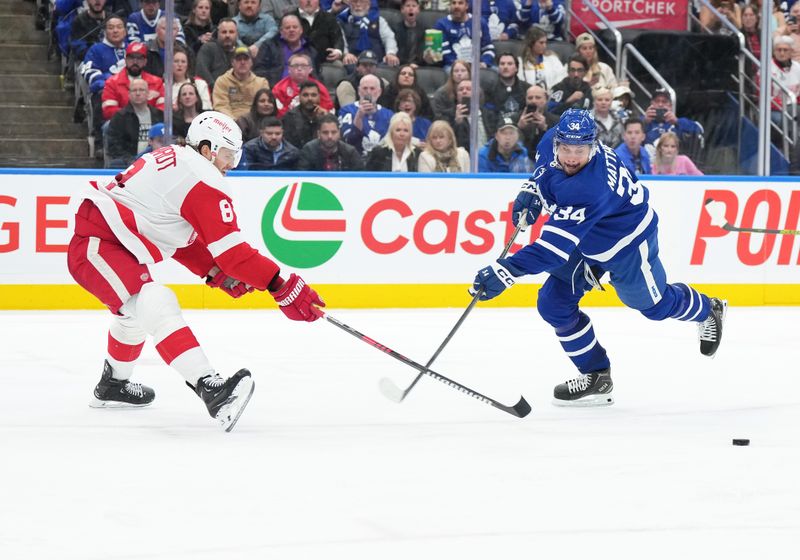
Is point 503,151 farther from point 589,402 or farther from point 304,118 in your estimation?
point 589,402

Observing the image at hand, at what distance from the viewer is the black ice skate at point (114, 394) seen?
434 cm

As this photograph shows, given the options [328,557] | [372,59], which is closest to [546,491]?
[328,557]

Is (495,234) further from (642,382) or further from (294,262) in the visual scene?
(642,382)

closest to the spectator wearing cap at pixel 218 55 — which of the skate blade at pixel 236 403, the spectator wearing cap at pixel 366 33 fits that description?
the spectator wearing cap at pixel 366 33

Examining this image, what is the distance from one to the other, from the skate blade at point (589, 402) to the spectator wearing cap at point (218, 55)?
12.0 ft

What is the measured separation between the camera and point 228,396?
3.82 meters

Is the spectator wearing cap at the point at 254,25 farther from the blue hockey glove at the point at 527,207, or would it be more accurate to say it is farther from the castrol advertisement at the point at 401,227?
the blue hockey glove at the point at 527,207

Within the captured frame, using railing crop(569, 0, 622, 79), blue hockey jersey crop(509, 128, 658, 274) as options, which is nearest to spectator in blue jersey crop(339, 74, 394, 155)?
railing crop(569, 0, 622, 79)

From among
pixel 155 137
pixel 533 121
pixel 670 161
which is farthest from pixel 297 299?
pixel 670 161

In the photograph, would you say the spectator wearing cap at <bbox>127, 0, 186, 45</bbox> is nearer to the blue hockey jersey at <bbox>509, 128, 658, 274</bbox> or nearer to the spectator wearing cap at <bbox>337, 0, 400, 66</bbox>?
the spectator wearing cap at <bbox>337, 0, 400, 66</bbox>

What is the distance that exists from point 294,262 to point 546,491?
15.0ft

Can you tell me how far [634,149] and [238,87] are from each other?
2567 mm

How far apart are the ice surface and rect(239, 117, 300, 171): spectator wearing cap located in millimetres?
1808

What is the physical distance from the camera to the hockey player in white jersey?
382 centimetres
